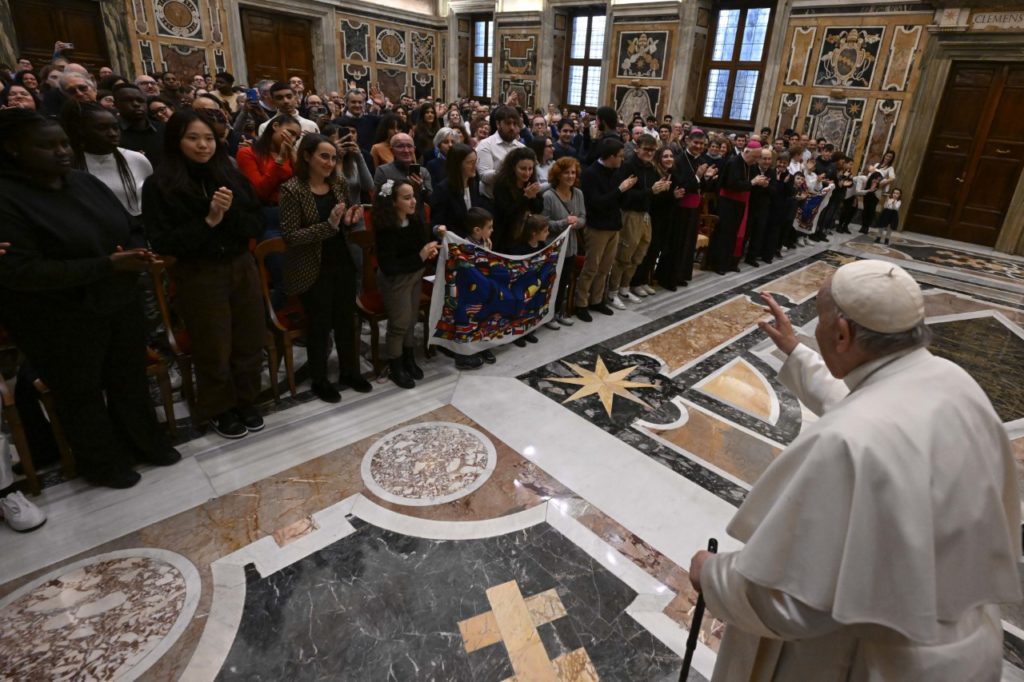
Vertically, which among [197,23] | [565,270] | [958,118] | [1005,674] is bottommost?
[1005,674]

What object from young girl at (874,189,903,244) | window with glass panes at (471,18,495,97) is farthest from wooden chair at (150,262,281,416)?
window with glass panes at (471,18,495,97)

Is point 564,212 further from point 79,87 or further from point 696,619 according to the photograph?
point 79,87

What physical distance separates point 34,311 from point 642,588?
8.89 ft

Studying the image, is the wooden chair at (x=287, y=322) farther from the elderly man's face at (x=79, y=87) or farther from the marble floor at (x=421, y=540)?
the elderly man's face at (x=79, y=87)

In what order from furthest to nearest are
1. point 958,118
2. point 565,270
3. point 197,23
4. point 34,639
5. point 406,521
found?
1. point 197,23
2. point 958,118
3. point 565,270
4. point 406,521
5. point 34,639

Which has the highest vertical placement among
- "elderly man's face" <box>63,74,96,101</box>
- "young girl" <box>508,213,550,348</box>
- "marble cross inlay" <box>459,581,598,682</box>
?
"elderly man's face" <box>63,74,96,101</box>

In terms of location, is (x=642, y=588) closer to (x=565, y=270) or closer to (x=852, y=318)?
(x=852, y=318)

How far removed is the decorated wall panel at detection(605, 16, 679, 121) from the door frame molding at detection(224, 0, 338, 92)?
669 centimetres

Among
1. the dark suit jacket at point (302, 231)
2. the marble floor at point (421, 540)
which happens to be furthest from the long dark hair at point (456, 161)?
the marble floor at point (421, 540)

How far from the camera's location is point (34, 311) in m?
2.24

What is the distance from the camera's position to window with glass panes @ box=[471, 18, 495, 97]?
1519 cm

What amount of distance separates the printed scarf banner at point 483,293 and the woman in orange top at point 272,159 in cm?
121

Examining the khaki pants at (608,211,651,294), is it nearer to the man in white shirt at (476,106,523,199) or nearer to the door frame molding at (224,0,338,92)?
the man in white shirt at (476,106,523,199)

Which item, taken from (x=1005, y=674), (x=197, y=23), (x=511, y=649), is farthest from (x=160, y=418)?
(x=197, y=23)
